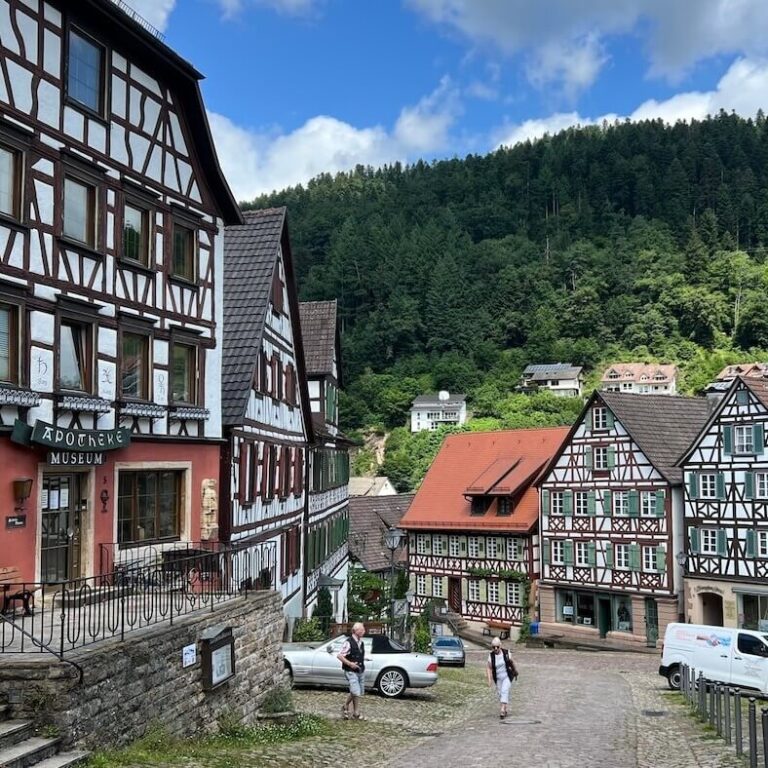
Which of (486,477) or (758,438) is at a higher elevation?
(758,438)

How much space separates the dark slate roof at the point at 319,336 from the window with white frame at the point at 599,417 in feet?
44.9

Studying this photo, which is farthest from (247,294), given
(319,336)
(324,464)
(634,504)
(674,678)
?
(634,504)

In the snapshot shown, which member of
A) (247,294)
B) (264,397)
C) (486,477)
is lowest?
(486,477)

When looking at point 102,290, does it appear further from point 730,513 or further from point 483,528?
point 483,528

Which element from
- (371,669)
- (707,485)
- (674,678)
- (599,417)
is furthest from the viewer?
(599,417)

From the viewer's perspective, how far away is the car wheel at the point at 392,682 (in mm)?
20766

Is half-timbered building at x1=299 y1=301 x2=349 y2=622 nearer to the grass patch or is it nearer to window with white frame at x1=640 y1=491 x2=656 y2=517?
window with white frame at x1=640 y1=491 x2=656 y2=517

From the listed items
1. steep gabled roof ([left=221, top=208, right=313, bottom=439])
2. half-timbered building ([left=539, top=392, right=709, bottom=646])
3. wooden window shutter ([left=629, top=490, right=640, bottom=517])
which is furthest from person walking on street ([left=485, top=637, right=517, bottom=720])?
wooden window shutter ([left=629, top=490, right=640, bottom=517])

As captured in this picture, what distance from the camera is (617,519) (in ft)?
145

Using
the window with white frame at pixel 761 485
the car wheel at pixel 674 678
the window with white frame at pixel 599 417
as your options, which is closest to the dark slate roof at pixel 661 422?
the window with white frame at pixel 599 417

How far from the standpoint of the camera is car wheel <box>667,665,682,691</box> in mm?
26781

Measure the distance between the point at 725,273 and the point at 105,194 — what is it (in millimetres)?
144692

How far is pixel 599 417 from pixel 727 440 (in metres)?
6.62

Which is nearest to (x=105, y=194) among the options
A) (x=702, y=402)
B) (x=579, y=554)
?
(x=579, y=554)
